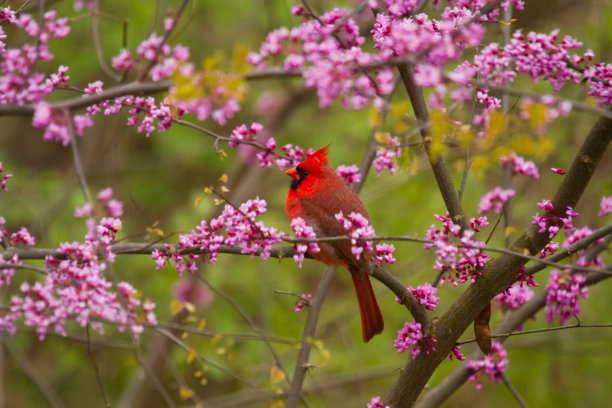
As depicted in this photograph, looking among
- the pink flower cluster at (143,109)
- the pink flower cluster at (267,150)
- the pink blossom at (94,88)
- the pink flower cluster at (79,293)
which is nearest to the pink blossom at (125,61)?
the pink flower cluster at (143,109)

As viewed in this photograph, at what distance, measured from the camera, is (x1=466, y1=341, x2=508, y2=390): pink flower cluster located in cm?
310

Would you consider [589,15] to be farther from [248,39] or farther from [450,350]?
[450,350]

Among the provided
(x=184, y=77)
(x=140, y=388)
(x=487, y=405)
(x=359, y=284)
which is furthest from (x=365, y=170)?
(x=487, y=405)

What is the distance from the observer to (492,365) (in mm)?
3096

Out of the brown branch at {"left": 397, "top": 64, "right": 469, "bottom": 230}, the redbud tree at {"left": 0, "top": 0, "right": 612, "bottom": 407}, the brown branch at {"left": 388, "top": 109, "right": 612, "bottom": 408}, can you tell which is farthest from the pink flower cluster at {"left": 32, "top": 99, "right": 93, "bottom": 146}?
the brown branch at {"left": 388, "top": 109, "right": 612, "bottom": 408}

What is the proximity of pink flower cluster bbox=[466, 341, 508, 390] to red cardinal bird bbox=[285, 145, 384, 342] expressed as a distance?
470 mm

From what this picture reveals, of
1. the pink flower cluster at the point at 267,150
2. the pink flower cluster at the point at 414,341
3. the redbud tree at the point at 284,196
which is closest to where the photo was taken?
the redbud tree at the point at 284,196

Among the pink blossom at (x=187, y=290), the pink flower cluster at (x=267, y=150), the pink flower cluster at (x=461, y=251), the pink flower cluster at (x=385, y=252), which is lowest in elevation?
the pink flower cluster at (x=461, y=251)

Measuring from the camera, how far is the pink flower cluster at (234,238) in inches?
92.4

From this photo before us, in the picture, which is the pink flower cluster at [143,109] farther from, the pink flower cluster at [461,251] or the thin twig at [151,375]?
the pink flower cluster at [461,251]

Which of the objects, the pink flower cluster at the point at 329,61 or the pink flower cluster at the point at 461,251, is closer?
the pink flower cluster at the point at 329,61

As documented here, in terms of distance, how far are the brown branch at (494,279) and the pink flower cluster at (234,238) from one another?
80 cm

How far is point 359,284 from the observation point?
3.37m

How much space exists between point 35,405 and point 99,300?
5484 millimetres
